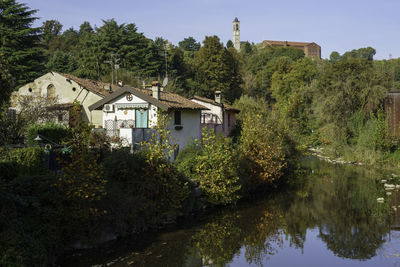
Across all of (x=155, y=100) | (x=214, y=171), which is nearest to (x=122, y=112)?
(x=155, y=100)

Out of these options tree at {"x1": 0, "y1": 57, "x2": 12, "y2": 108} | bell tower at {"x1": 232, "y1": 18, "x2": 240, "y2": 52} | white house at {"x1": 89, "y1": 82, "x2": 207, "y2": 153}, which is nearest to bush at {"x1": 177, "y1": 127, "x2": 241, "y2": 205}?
white house at {"x1": 89, "y1": 82, "x2": 207, "y2": 153}

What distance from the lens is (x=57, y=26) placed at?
90375 millimetres

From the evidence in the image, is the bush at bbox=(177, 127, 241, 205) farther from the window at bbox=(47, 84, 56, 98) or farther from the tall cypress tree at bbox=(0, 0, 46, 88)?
the tall cypress tree at bbox=(0, 0, 46, 88)

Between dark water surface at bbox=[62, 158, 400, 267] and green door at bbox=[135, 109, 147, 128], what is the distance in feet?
25.4

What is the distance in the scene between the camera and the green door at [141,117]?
23672 millimetres

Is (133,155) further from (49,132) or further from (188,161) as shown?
(49,132)

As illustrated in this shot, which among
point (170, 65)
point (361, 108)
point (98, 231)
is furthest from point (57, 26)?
point (98, 231)

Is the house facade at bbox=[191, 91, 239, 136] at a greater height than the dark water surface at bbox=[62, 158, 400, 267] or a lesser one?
greater

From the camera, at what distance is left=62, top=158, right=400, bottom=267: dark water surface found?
13.2m

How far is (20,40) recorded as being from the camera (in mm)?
40656

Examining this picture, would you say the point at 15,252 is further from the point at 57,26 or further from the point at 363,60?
the point at 57,26

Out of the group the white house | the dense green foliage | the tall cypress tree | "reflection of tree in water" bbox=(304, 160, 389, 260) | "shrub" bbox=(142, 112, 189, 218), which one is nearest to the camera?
the dense green foliage

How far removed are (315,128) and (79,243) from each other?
Answer: 4223 centimetres

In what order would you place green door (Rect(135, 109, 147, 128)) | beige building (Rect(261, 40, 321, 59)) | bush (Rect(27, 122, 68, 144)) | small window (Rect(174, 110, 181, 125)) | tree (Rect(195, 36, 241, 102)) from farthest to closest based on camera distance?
beige building (Rect(261, 40, 321, 59)) < tree (Rect(195, 36, 241, 102)) < small window (Rect(174, 110, 181, 125)) < green door (Rect(135, 109, 147, 128)) < bush (Rect(27, 122, 68, 144))
